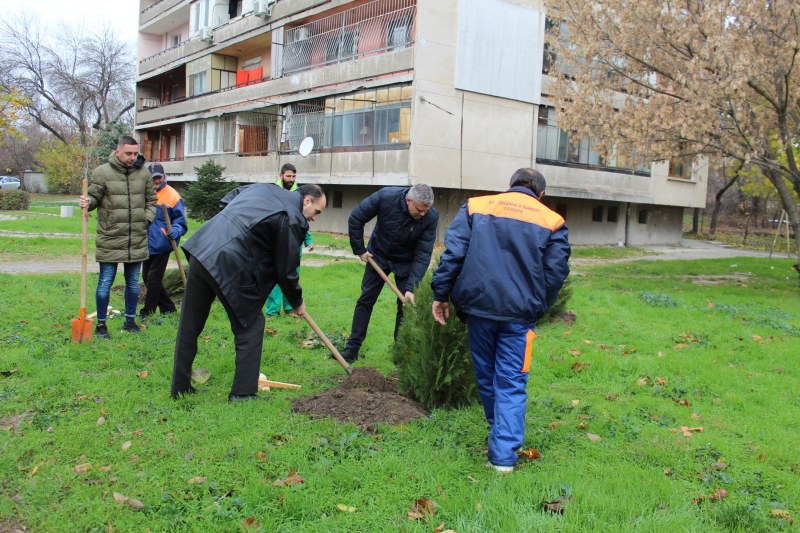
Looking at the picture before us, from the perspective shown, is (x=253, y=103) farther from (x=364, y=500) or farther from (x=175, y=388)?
(x=364, y=500)

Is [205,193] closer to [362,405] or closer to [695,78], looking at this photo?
[695,78]

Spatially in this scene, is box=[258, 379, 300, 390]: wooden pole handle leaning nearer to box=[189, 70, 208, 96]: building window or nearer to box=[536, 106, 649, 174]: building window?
box=[536, 106, 649, 174]: building window

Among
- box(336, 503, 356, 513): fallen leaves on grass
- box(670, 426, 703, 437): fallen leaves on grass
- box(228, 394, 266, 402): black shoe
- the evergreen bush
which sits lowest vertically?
box(336, 503, 356, 513): fallen leaves on grass

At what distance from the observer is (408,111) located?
66.2 ft

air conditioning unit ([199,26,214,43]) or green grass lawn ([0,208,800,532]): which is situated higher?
air conditioning unit ([199,26,214,43])

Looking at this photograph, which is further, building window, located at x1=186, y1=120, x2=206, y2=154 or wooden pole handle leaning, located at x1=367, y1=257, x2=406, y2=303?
building window, located at x1=186, y1=120, x2=206, y2=154

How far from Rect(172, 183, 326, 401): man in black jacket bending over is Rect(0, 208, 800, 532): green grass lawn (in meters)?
0.42

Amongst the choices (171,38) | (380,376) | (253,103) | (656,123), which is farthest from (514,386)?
(171,38)

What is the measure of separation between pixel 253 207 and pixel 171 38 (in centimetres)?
4189

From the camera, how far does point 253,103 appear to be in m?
27.6

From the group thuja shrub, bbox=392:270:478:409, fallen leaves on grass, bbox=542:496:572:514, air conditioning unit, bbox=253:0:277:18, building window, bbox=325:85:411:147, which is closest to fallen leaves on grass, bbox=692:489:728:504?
fallen leaves on grass, bbox=542:496:572:514

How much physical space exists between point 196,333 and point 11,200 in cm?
3333

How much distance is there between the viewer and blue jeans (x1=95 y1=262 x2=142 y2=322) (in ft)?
21.9

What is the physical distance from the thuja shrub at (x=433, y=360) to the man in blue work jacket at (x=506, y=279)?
693 millimetres
